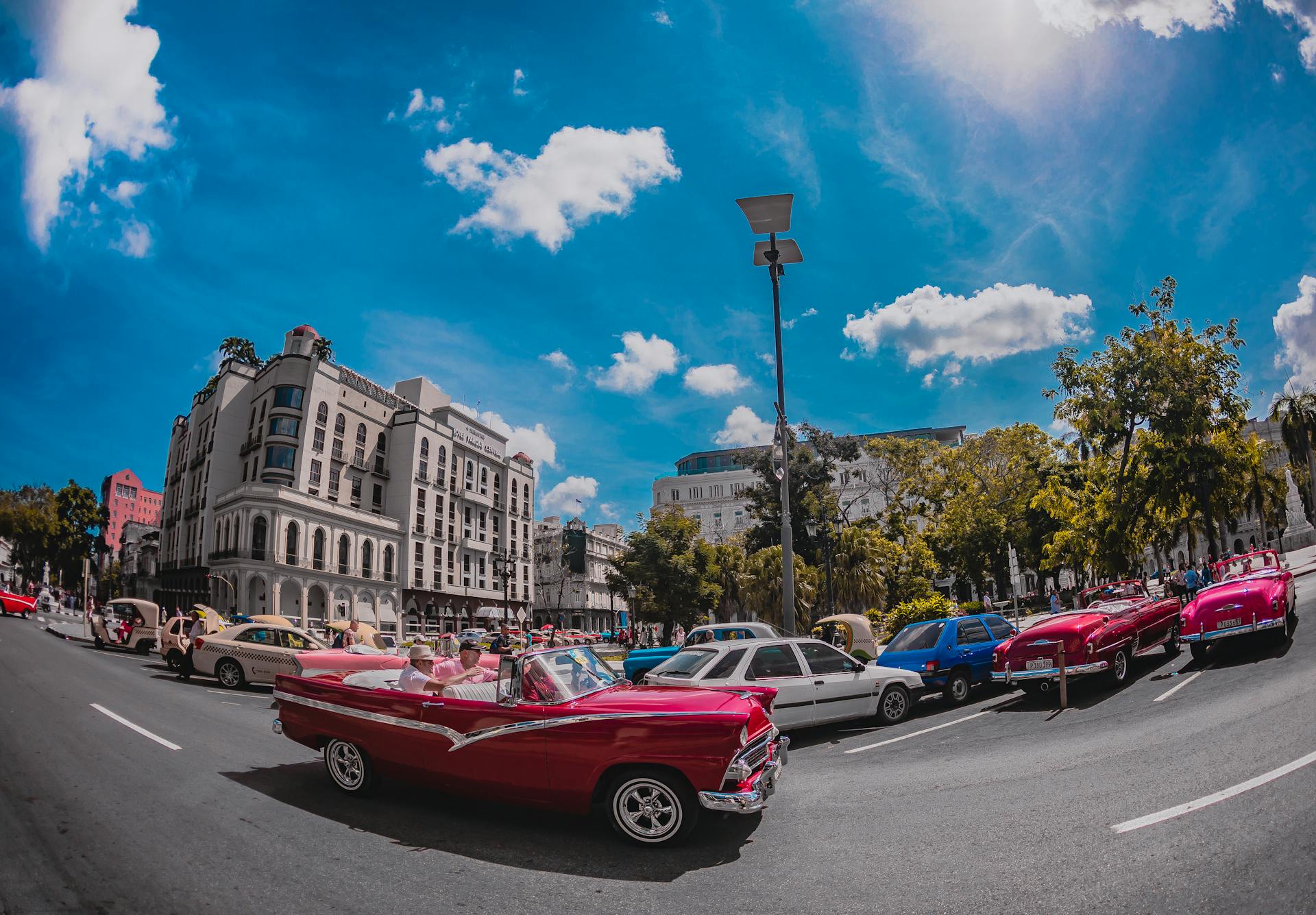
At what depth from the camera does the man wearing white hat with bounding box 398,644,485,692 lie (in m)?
6.68

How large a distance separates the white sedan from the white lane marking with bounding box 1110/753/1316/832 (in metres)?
4.52

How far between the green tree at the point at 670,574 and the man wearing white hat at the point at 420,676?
27.4 m

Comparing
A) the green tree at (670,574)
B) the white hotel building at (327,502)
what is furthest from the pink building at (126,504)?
the green tree at (670,574)

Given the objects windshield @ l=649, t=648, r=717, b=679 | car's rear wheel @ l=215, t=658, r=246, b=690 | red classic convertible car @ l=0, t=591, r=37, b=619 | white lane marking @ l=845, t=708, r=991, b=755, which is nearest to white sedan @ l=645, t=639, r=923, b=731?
windshield @ l=649, t=648, r=717, b=679

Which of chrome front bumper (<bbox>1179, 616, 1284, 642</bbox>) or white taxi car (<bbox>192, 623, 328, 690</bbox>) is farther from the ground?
chrome front bumper (<bbox>1179, 616, 1284, 642</bbox>)

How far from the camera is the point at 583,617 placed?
311ft

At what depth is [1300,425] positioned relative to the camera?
1763 inches

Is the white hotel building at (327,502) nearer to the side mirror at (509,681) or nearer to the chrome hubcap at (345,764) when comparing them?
the chrome hubcap at (345,764)

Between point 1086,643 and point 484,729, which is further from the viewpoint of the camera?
point 1086,643

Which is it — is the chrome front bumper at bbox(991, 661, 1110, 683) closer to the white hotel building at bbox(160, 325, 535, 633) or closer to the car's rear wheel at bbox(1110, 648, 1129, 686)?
the car's rear wheel at bbox(1110, 648, 1129, 686)

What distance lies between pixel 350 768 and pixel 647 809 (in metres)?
3.16

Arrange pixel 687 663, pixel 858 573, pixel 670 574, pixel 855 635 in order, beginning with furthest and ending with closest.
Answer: pixel 670 574 → pixel 858 573 → pixel 855 635 → pixel 687 663

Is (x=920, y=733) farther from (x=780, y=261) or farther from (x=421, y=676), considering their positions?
(x=780, y=261)

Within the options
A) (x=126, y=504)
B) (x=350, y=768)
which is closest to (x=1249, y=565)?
(x=350, y=768)
